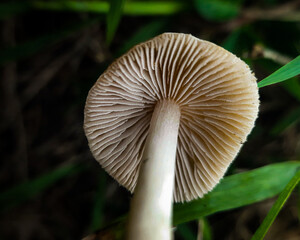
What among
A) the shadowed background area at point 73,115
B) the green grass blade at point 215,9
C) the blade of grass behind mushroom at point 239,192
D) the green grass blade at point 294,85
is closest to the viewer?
the blade of grass behind mushroom at point 239,192

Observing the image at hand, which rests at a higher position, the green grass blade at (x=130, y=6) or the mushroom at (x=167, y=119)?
the green grass blade at (x=130, y=6)

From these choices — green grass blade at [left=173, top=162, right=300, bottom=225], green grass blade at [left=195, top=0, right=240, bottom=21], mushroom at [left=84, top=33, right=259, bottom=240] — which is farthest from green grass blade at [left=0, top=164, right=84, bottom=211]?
green grass blade at [left=195, top=0, right=240, bottom=21]

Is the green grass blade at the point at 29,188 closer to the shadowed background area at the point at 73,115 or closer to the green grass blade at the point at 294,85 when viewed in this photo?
the shadowed background area at the point at 73,115

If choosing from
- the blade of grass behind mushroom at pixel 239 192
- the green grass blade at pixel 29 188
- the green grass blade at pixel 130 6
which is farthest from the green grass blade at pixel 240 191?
the green grass blade at pixel 130 6

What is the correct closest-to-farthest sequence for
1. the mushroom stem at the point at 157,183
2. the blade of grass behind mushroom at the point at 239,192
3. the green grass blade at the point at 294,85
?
the mushroom stem at the point at 157,183 → the blade of grass behind mushroom at the point at 239,192 → the green grass blade at the point at 294,85

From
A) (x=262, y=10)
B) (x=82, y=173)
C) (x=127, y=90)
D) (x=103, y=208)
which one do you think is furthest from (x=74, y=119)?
(x=262, y=10)

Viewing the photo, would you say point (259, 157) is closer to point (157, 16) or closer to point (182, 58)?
point (157, 16)

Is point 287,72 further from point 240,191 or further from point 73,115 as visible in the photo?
point 73,115
